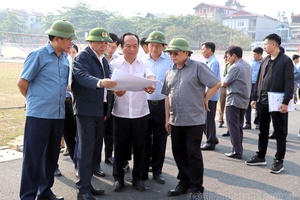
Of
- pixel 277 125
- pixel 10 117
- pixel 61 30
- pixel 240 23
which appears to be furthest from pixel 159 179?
pixel 240 23

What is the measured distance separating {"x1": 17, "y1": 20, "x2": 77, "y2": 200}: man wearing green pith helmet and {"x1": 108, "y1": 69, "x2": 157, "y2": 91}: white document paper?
593 millimetres

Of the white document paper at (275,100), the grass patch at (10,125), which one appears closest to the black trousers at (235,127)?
the white document paper at (275,100)

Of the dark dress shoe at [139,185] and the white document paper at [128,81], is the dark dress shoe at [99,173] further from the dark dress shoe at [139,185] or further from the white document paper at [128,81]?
the white document paper at [128,81]

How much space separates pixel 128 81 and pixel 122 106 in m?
0.67

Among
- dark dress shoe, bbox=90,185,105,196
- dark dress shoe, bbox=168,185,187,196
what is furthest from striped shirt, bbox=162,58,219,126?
dark dress shoe, bbox=90,185,105,196

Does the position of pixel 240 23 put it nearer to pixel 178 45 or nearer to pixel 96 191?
pixel 178 45

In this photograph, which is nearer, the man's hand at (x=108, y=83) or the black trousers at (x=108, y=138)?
the man's hand at (x=108, y=83)

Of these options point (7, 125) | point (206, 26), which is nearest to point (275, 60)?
point (7, 125)

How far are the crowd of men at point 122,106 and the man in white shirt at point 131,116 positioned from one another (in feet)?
0.04

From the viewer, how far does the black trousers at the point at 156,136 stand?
4945 millimetres

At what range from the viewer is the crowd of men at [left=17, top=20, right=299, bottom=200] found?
12.3 feet

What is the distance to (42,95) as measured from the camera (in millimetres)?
3717

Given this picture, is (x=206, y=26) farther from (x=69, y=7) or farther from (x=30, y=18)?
(x=30, y=18)

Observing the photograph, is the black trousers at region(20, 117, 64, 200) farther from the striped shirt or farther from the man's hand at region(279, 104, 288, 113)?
the man's hand at region(279, 104, 288, 113)
